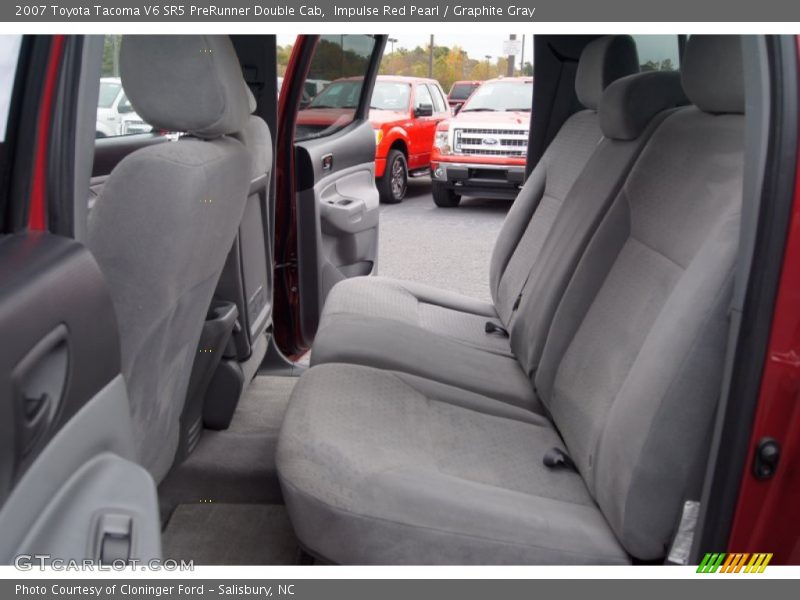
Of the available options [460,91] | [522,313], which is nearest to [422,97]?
[460,91]

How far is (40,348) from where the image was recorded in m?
1.04

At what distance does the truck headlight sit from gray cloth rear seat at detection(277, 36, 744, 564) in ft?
22.3

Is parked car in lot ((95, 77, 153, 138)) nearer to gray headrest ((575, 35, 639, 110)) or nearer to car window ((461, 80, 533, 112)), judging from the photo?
gray headrest ((575, 35, 639, 110))

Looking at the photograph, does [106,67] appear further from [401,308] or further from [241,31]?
[401,308]

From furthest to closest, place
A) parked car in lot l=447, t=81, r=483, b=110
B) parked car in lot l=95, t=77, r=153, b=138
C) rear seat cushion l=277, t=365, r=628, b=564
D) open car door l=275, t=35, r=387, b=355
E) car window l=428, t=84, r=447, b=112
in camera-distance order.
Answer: parked car in lot l=447, t=81, r=483, b=110, car window l=428, t=84, r=447, b=112, open car door l=275, t=35, r=387, b=355, parked car in lot l=95, t=77, r=153, b=138, rear seat cushion l=277, t=365, r=628, b=564

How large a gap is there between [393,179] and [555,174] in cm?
→ 648

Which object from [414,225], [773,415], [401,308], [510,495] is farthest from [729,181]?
[414,225]

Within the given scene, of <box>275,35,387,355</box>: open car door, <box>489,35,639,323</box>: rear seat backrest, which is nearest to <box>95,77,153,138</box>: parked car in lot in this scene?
<box>275,35,387,355</box>: open car door

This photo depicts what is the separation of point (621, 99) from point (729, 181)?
1.97ft

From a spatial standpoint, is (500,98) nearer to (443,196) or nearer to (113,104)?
(443,196)

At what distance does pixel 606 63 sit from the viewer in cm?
236

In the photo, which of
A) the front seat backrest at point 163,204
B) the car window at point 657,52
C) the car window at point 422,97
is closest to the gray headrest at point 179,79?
the front seat backrest at point 163,204

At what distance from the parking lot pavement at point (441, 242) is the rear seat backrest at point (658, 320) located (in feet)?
9.83

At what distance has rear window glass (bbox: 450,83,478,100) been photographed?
1566 centimetres
